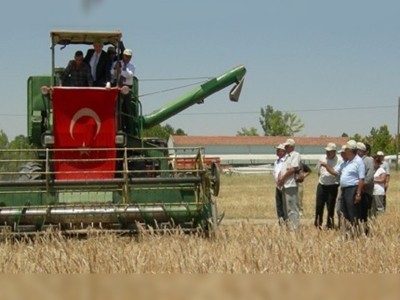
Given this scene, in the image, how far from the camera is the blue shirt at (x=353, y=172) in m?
12.2

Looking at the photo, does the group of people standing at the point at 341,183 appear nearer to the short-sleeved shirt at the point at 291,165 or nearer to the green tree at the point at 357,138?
the short-sleeved shirt at the point at 291,165

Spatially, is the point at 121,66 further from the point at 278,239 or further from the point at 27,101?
the point at 278,239

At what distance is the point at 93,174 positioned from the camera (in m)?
12.7

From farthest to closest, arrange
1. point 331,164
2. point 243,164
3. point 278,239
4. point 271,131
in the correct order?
1. point 271,131
2. point 243,164
3. point 331,164
4. point 278,239

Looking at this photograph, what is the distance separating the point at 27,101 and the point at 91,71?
140cm

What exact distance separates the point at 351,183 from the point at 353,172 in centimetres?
17

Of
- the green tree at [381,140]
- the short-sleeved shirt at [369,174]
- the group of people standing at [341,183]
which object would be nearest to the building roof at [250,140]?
the green tree at [381,140]

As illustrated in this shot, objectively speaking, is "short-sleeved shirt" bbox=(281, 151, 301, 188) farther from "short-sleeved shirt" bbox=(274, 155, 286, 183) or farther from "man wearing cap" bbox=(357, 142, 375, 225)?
"man wearing cap" bbox=(357, 142, 375, 225)

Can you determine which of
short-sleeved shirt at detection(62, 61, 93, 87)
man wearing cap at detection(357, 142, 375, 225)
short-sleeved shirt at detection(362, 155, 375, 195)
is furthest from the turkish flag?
short-sleeved shirt at detection(362, 155, 375, 195)

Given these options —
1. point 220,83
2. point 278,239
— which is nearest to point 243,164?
point 220,83

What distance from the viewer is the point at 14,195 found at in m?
11.7

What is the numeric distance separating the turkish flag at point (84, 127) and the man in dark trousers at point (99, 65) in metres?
0.37

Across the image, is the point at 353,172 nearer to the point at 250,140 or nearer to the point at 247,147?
the point at 247,147

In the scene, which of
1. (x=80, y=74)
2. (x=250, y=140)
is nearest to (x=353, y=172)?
(x=80, y=74)
